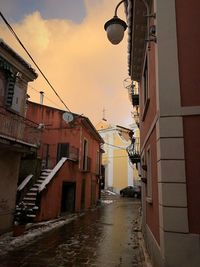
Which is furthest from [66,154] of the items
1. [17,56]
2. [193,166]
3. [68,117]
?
[193,166]

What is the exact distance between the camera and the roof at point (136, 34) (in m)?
5.70

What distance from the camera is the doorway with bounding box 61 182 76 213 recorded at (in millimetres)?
15781

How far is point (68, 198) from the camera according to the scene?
16.0 meters

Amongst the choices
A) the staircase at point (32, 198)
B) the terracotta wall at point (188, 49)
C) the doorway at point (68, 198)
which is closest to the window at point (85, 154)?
the doorway at point (68, 198)

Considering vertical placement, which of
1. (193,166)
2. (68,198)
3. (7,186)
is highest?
(193,166)

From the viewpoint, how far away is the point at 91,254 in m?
6.40

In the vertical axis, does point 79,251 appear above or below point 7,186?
below

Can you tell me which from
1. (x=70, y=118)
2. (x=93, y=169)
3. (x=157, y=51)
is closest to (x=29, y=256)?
(x=157, y=51)

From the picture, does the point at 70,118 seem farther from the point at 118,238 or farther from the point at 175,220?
the point at 175,220

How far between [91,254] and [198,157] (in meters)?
4.33

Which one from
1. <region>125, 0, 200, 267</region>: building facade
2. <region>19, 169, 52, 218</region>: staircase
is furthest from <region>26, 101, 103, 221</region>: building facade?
<region>125, 0, 200, 267</region>: building facade

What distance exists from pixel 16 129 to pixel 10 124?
35 cm

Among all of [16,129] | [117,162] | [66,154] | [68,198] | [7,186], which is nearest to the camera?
[7,186]

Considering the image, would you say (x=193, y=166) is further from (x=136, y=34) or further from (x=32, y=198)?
(x=32, y=198)
